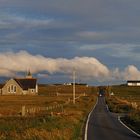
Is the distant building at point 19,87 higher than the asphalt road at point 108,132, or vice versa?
the distant building at point 19,87

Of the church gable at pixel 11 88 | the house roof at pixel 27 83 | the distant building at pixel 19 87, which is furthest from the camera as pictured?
the house roof at pixel 27 83

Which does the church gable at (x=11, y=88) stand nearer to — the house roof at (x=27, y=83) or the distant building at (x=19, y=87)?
the distant building at (x=19, y=87)

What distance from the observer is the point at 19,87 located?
15688 cm

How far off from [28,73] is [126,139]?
172060 mm

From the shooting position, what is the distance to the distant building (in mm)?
157125

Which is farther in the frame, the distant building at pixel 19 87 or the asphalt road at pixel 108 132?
the distant building at pixel 19 87

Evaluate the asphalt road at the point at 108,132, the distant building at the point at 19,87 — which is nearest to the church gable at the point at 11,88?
the distant building at the point at 19,87

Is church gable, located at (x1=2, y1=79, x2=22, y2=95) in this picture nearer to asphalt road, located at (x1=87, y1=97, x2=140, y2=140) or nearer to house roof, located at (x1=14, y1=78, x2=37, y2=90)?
house roof, located at (x1=14, y1=78, x2=37, y2=90)

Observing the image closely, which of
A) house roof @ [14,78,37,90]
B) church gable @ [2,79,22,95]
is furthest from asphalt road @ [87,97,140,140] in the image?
house roof @ [14,78,37,90]

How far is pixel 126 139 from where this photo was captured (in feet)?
82.3

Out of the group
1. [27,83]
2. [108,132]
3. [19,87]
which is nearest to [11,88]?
[19,87]

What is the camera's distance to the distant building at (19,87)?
15712 cm

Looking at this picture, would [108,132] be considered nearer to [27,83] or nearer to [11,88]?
[27,83]

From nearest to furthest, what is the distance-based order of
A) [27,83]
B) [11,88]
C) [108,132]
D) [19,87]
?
[108,132], [19,87], [11,88], [27,83]
